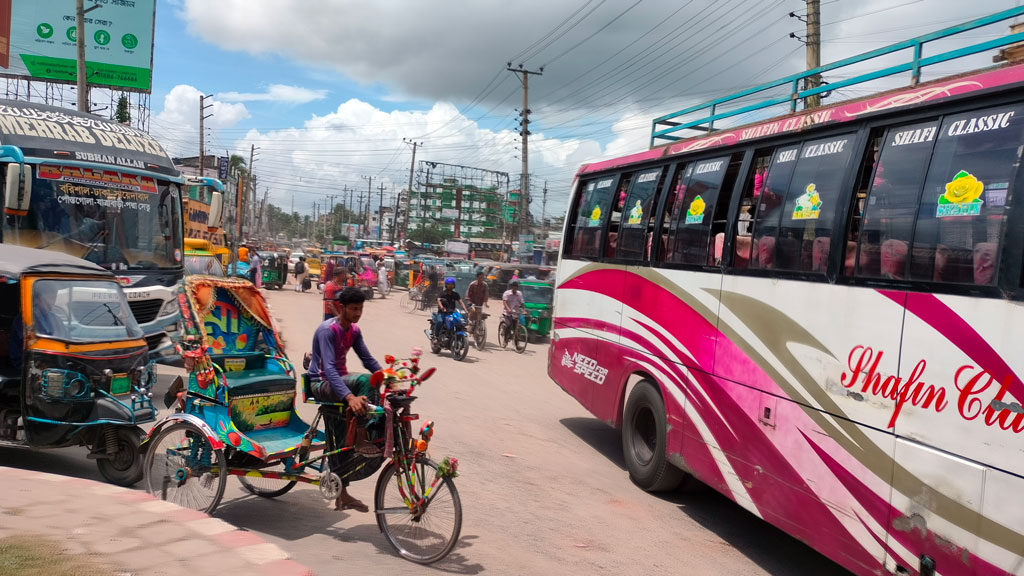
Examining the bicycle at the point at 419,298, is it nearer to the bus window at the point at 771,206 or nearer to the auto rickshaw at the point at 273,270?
the auto rickshaw at the point at 273,270

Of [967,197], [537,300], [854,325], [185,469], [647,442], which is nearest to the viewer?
[967,197]

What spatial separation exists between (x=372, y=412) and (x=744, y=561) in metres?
3.20

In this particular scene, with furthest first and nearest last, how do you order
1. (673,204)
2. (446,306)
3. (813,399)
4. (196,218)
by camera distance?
(196,218) → (446,306) → (673,204) → (813,399)

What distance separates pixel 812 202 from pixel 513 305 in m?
13.7

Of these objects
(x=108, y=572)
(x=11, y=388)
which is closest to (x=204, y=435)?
(x=108, y=572)

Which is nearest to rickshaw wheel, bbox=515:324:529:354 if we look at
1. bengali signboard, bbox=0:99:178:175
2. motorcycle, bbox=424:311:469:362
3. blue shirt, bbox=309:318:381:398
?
motorcycle, bbox=424:311:469:362

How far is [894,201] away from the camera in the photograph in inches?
189

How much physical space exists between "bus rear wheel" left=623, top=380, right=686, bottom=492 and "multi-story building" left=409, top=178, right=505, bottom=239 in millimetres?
96438

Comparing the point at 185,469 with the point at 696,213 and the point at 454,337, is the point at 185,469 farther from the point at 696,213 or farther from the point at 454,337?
the point at 454,337

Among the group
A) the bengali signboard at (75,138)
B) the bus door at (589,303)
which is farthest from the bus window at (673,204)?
the bengali signboard at (75,138)

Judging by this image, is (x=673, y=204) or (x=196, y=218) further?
(x=196, y=218)

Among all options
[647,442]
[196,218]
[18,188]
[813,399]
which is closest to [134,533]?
[813,399]

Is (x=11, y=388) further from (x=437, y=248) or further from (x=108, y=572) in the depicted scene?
(x=437, y=248)

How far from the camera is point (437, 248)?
78250 millimetres
